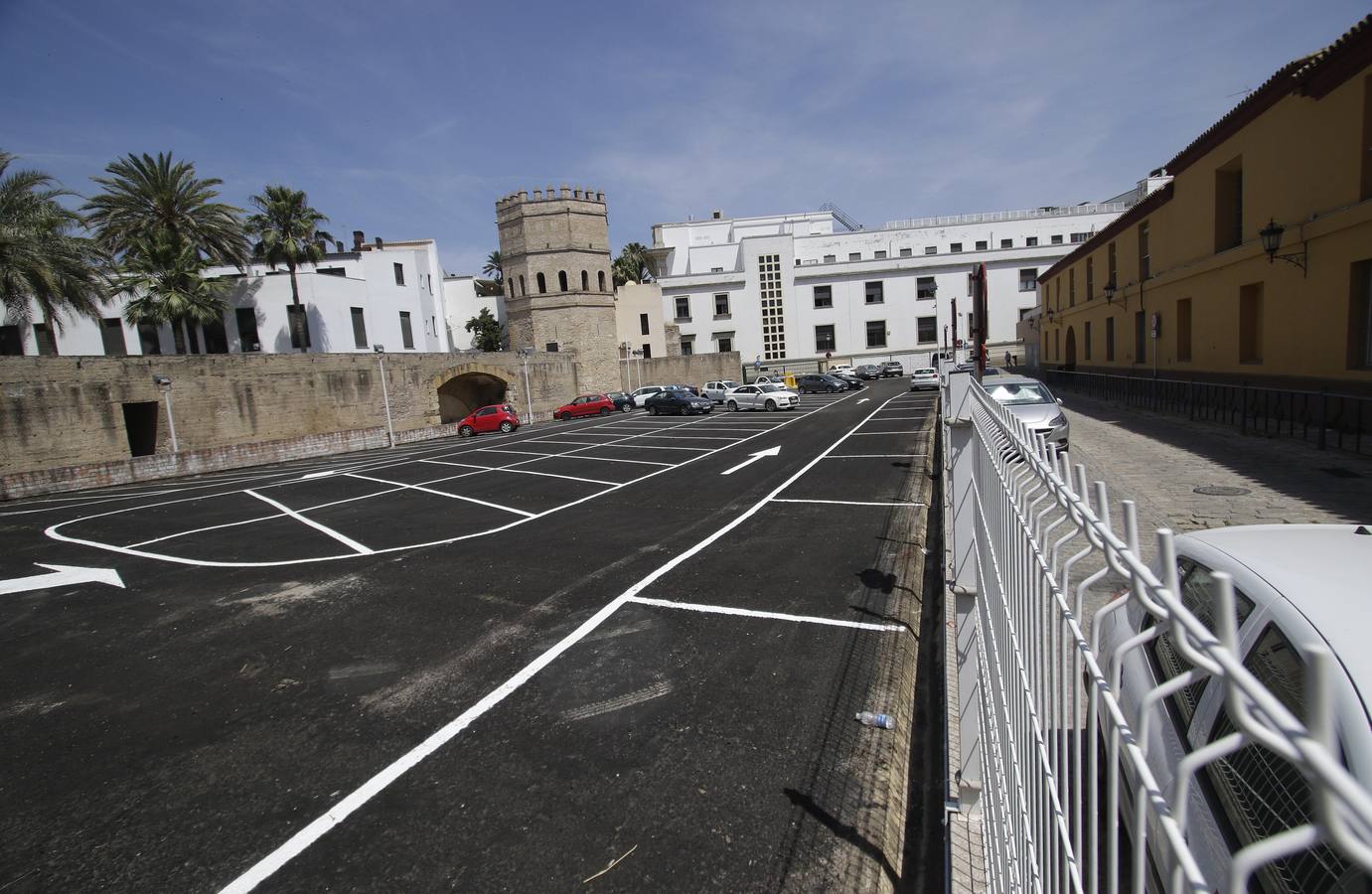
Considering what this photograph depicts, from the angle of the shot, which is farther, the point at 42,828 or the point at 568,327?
the point at 568,327

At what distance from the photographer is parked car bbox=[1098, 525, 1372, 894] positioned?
200 cm

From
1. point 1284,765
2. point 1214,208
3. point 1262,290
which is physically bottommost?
point 1284,765

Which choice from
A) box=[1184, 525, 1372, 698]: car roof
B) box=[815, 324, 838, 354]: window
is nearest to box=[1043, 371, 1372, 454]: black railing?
box=[1184, 525, 1372, 698]: car roof

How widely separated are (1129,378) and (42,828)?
27.2 metres

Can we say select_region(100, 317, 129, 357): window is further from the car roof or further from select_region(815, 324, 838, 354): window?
select_region(815, 324, 838, 354): window

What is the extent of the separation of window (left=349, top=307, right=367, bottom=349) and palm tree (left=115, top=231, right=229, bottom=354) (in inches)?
431

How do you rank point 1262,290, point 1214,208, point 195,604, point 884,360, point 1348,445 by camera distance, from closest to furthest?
point 195,604 → point 1348,445 → point 1262,290 → point 1214,208 → point 884,360

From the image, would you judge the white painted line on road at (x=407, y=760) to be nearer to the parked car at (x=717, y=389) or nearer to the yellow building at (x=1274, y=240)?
the yellow building at (x=1274, y=240)

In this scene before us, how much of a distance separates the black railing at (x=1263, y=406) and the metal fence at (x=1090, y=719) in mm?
11931

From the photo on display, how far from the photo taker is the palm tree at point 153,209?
34062 mm

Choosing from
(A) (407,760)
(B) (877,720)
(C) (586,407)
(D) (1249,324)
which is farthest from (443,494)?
(C) (586,407)

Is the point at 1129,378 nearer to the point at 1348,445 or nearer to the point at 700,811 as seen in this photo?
the point at 1348,445

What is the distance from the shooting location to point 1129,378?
2288 centimetres

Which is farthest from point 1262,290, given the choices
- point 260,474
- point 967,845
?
point 260,474
